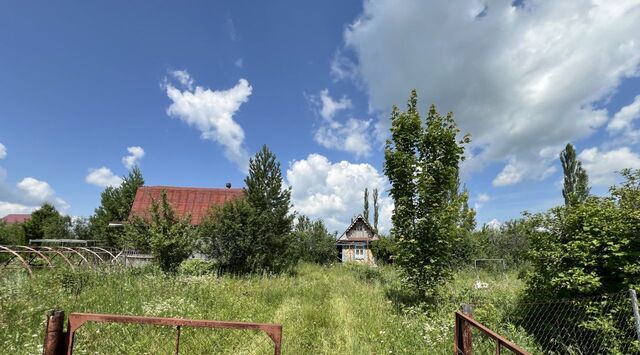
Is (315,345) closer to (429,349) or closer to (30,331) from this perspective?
(429,349)

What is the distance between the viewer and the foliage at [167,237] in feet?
42.1

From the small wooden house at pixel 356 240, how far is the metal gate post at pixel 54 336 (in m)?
35.1

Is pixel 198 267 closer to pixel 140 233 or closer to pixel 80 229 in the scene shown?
pixel 140 233

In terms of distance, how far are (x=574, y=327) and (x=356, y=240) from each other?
3205 centimetres

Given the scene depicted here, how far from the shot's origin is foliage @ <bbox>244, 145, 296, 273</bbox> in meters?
16.2

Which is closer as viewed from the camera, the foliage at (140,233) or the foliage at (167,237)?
the foliage at (167,237)

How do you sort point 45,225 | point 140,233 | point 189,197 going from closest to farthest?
1. point 140,233
2. point 189,197
3. point 45,225

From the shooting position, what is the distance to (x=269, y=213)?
16766 mm

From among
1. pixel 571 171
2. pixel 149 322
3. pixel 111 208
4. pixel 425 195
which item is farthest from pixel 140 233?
pixel 571 171

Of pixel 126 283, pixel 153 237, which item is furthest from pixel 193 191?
pixel 126 283

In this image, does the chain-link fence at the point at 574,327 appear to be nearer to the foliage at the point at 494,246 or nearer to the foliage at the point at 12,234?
the foliage at the point at 494,246

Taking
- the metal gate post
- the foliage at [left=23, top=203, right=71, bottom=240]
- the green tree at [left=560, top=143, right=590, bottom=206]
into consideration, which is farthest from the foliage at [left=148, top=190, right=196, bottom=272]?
the green tree at [left=560, top=143, right=590, bottom=206]

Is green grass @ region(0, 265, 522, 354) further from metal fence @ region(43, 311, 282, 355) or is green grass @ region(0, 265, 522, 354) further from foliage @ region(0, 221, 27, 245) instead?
foliage @ region(0, 221, 27, 245)

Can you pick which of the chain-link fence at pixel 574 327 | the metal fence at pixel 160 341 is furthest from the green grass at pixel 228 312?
the chain-link fence at pixel 574 327
